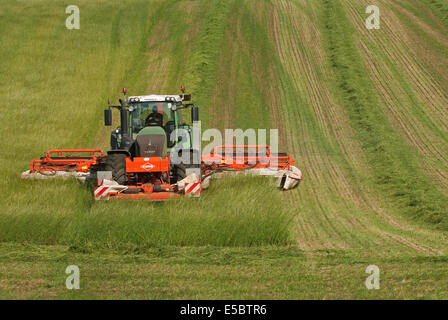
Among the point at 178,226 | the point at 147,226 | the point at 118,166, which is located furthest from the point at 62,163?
the point at 178,226

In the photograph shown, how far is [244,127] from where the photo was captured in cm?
1873

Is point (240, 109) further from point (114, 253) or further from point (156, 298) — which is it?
point (156, 298)

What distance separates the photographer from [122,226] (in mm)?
8422

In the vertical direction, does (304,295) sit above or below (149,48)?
below

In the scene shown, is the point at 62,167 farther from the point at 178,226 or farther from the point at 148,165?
the point at 178,226

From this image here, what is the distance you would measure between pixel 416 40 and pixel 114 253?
71.0 feet

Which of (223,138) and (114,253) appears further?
(223,138)

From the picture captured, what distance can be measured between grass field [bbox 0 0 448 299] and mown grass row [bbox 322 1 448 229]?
64 mm

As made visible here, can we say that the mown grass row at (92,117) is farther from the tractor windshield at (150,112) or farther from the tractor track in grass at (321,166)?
the tractor windshield at (150,112)

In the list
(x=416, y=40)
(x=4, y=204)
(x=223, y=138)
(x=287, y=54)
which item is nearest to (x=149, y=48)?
(x=287, y=54)

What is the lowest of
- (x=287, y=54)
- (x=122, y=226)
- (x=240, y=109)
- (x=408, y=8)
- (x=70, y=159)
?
(x=122, y=226)

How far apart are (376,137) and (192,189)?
8.93m

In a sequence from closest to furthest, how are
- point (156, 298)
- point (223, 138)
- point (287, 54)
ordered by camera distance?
point (156, 298) < point (223, 138) < point (287, 54)

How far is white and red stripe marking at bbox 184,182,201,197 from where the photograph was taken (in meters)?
9.91
